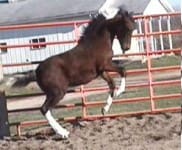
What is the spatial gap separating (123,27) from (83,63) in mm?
863

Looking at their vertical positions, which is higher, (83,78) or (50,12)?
(50,12)

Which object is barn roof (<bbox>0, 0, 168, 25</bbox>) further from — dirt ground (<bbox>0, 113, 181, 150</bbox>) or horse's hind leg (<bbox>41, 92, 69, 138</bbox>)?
horse's hind leg (<bbox>41, 92, 69, 138</bbox>)

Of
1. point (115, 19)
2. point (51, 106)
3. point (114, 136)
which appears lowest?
point (114, 136)

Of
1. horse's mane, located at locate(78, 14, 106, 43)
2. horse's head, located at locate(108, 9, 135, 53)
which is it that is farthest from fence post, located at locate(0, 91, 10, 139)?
horse's head, located at locate(108, 9, 135, 53)

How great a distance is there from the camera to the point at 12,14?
41.3 m

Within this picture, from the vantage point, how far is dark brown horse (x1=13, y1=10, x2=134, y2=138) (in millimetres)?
9164

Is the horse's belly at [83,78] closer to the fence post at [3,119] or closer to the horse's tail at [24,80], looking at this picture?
the horse's tail at [24,80]

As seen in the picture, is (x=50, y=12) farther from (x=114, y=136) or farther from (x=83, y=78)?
(x=114, y=136)

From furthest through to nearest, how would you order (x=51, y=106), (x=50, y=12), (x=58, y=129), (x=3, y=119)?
(x=50, y=12) → (x=3, y=119) → (x=51, y=106) → (x=58, y=129)

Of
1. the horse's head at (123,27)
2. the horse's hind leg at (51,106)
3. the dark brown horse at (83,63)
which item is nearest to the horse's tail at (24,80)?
the dark brown horse at (83,63)

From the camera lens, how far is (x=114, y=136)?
870cm

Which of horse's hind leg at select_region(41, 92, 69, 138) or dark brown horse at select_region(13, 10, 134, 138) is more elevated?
dark brown horse at select_region(13, 10, 134, 138)

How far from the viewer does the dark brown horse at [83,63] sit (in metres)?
9.16

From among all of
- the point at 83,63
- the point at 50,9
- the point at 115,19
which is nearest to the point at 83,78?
the point at 83,63
